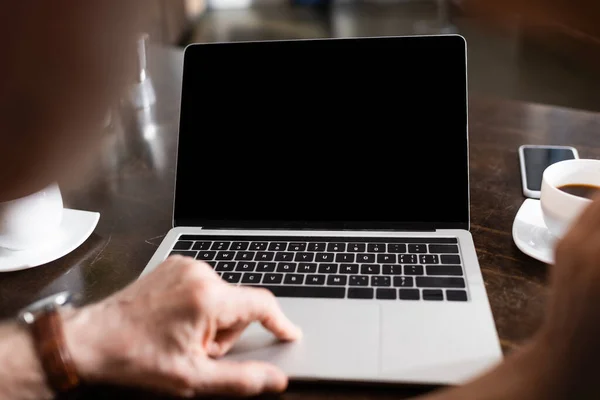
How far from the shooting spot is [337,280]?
75 cm

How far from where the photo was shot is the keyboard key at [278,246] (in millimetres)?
828

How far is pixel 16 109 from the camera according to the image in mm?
145

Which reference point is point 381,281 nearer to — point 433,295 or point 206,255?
point 433,295

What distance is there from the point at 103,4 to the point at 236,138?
2.49ft

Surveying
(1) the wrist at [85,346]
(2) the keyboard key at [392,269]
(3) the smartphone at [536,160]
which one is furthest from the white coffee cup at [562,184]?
(1) the wrist at [85,346]

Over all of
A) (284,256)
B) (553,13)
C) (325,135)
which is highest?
(553,13)

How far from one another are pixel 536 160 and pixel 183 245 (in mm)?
630

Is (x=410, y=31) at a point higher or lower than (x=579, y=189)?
lower

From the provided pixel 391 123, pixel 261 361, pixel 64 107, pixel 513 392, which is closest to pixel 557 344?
pixel 513 392

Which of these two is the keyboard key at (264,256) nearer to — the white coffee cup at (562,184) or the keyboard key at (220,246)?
the keyboard key at (220,246)

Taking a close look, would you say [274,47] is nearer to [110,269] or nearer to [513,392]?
[110,269]

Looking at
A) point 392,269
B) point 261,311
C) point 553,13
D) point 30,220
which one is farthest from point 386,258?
point 553,13

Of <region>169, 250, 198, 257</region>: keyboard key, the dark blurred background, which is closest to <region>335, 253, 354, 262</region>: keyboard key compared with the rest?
<region>169, 250, 198, 257</region>: keyboard key

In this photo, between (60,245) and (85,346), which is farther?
(60,245)
